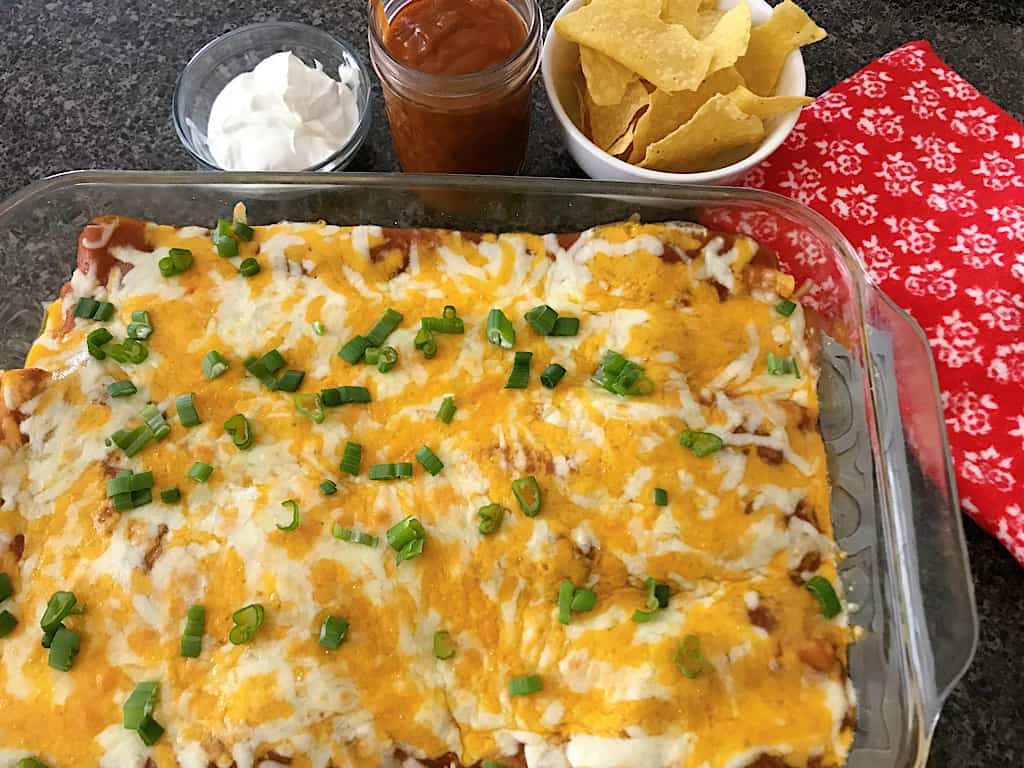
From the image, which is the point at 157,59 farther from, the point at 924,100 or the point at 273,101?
the point at 924,100

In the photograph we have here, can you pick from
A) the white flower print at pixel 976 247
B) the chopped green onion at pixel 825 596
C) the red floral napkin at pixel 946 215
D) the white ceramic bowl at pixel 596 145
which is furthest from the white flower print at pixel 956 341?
the chopped green onion at pixel 825 596

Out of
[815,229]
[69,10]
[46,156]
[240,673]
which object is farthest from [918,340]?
[69,10]

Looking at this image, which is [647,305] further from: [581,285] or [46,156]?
[46,156]

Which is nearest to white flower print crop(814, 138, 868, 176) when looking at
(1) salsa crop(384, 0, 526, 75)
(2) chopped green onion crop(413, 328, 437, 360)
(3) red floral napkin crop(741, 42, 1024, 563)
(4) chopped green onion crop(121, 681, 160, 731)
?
(3) red floral napkin crop(741, 42, 1024, 563)

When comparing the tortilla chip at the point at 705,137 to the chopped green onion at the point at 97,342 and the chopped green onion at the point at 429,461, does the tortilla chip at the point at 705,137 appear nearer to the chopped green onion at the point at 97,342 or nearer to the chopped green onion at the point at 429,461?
the chopped green onion at the point at 429,461

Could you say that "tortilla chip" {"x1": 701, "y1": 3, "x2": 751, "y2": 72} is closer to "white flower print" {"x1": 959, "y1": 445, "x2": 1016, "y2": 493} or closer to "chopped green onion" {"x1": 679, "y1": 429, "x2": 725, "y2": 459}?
"chopped green onion" {"x1": 679, "y1": 429, "x2": 725, "y2": 459}
